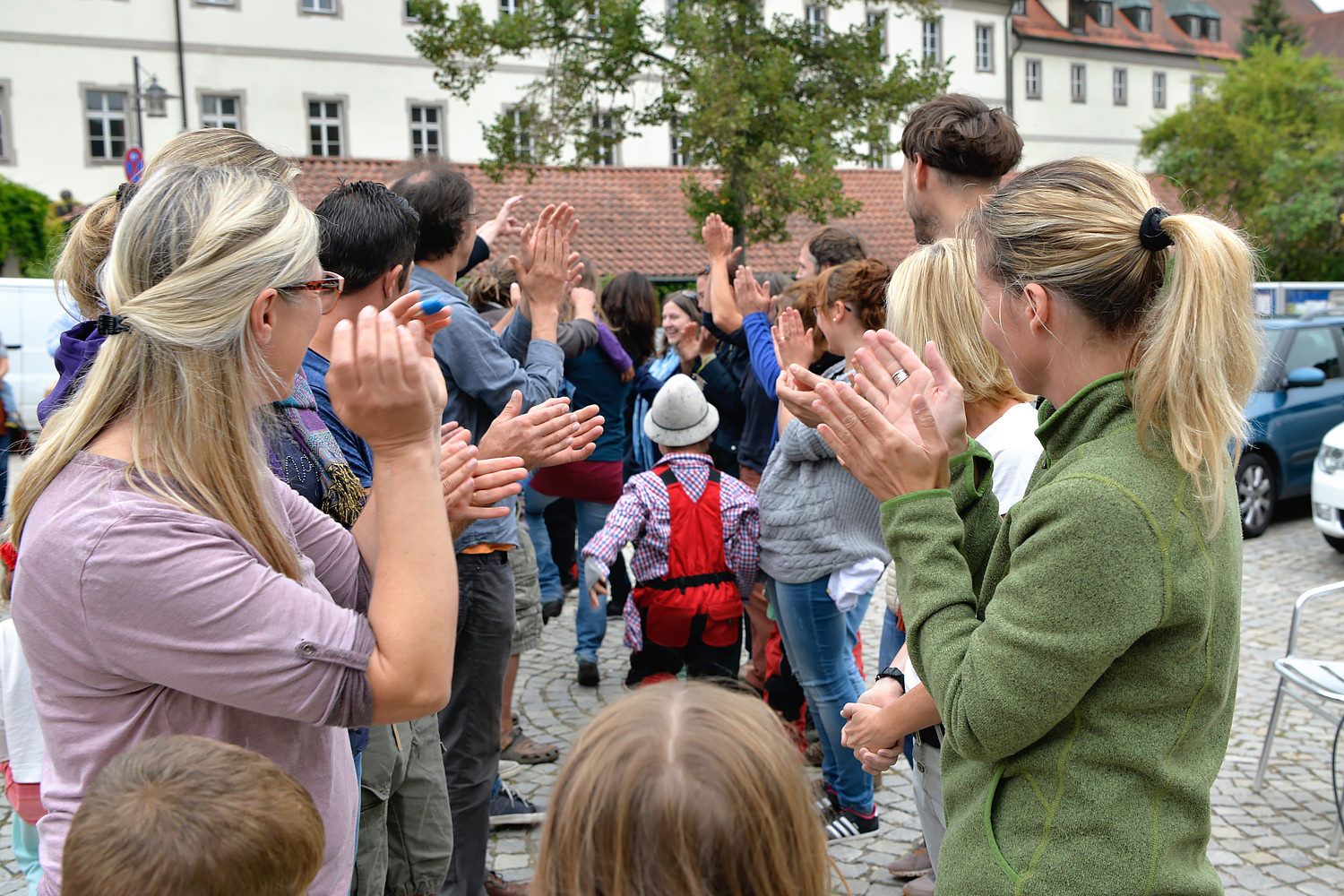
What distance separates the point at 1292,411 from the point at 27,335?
12932 mm

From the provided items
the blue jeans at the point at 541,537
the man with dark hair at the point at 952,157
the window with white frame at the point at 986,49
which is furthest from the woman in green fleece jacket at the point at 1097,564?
the window with white frame at the point at 986,49

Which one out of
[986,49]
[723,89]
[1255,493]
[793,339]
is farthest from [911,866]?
[986,49]

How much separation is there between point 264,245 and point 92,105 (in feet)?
103

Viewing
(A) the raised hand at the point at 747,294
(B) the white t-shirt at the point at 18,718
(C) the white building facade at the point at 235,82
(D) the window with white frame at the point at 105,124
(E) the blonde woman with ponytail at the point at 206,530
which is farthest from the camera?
(D) the window with white frame at the point at 105,124

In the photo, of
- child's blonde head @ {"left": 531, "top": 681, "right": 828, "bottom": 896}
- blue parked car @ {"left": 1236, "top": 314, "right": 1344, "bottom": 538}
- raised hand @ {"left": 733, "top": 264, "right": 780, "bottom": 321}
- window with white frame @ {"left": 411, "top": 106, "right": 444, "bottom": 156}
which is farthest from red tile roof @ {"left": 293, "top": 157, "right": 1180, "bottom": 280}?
child's blonde head @ {"left": 531, "top": 681, "right": 828, "bottom": 896}

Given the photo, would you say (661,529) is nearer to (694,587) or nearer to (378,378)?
(694,587)

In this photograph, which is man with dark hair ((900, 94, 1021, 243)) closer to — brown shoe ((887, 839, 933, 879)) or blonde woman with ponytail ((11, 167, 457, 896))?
blonde woman with ponytail ((11, 167, 457, 896))

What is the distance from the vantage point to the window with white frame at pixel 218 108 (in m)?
28.9

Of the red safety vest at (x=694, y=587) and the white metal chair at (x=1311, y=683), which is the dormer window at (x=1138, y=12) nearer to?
the white metal chair at (x=1311, y=683)

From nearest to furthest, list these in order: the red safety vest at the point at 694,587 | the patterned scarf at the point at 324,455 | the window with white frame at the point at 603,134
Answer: the patterned scarf at the point at 324,455
the red safety vest at the point at 694,587
the window with white frame at the point at 603,134

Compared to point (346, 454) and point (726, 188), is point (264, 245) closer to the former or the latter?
point (346, 454)

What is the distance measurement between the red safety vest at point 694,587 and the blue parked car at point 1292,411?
7042mm

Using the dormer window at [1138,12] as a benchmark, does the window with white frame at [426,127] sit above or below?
below

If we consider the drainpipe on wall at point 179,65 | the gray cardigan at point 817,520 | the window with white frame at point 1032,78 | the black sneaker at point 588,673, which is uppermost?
the window with white frame at point 1032,78
